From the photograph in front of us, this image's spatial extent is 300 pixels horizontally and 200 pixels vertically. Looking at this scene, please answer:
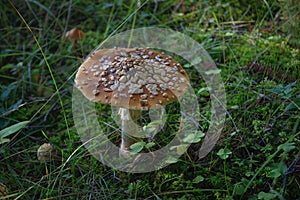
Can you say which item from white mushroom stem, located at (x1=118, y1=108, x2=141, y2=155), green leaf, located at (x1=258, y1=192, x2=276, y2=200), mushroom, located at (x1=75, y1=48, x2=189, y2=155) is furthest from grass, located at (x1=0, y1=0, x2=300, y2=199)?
mushroom, located at (x1=75, y1=48, x2=189, y2=155)

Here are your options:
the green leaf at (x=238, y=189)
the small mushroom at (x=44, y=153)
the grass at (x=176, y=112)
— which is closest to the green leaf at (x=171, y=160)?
the grass at (x=176, y=112)

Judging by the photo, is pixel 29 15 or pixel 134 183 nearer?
pixel 134 183

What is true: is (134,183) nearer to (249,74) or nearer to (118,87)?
(118,87)

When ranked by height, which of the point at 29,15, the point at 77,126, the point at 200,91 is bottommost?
the point at 77,126

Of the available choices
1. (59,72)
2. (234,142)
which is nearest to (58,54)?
(59,72)

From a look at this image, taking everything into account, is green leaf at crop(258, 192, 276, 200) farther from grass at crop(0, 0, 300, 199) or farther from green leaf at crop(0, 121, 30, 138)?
green leaf at crop(0, 121, 30, 138)

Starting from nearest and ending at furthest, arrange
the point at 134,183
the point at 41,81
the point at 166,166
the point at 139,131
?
1. the point at 134,183
2. the point at 166,166
3. the point at 139,131
4. the point at 41,81
